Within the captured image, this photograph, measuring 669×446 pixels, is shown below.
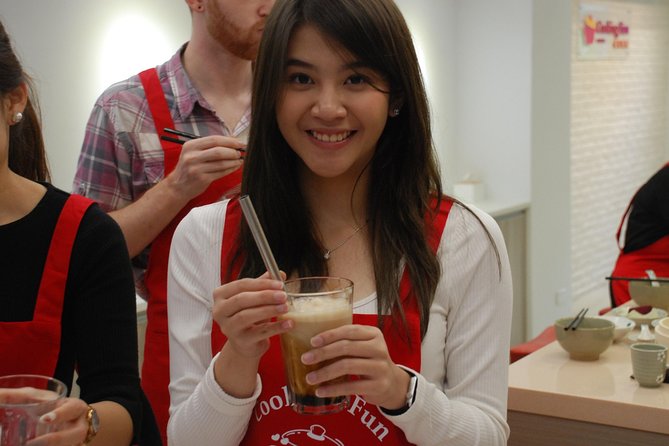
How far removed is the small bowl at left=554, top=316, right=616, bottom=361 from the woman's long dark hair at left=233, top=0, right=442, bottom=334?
1.31 meters

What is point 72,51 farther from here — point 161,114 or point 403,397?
point 403,397

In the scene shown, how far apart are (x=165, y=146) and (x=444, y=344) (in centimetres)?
111

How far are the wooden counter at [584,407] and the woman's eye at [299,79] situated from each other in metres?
1.44

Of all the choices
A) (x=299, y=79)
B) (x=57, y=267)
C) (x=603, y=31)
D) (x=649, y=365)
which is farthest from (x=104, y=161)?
(x=603, y=31)

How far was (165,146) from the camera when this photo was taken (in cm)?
238

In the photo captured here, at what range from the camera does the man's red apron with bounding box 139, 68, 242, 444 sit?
229 cm

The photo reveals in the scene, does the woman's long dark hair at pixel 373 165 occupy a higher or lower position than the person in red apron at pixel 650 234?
higher

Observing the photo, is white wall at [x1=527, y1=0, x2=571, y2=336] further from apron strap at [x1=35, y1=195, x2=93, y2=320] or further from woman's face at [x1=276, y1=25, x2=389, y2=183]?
apron strap at [x1=35, y1=195, x2=93, y2=320]

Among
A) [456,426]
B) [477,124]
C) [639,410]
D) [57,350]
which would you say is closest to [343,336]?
[456,426]

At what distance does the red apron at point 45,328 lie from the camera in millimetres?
1528

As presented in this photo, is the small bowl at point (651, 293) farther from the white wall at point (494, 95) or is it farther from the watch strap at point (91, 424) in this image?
the white wall at point (494, 95)

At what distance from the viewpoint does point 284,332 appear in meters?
1.30

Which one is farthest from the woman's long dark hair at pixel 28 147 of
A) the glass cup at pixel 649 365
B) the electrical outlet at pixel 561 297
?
the electrical outlet at pixel 561 297

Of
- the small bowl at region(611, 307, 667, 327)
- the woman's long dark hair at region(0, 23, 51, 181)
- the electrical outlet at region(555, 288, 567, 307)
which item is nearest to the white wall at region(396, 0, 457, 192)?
the electrical outlet at region(555, 288, 567, 307)
